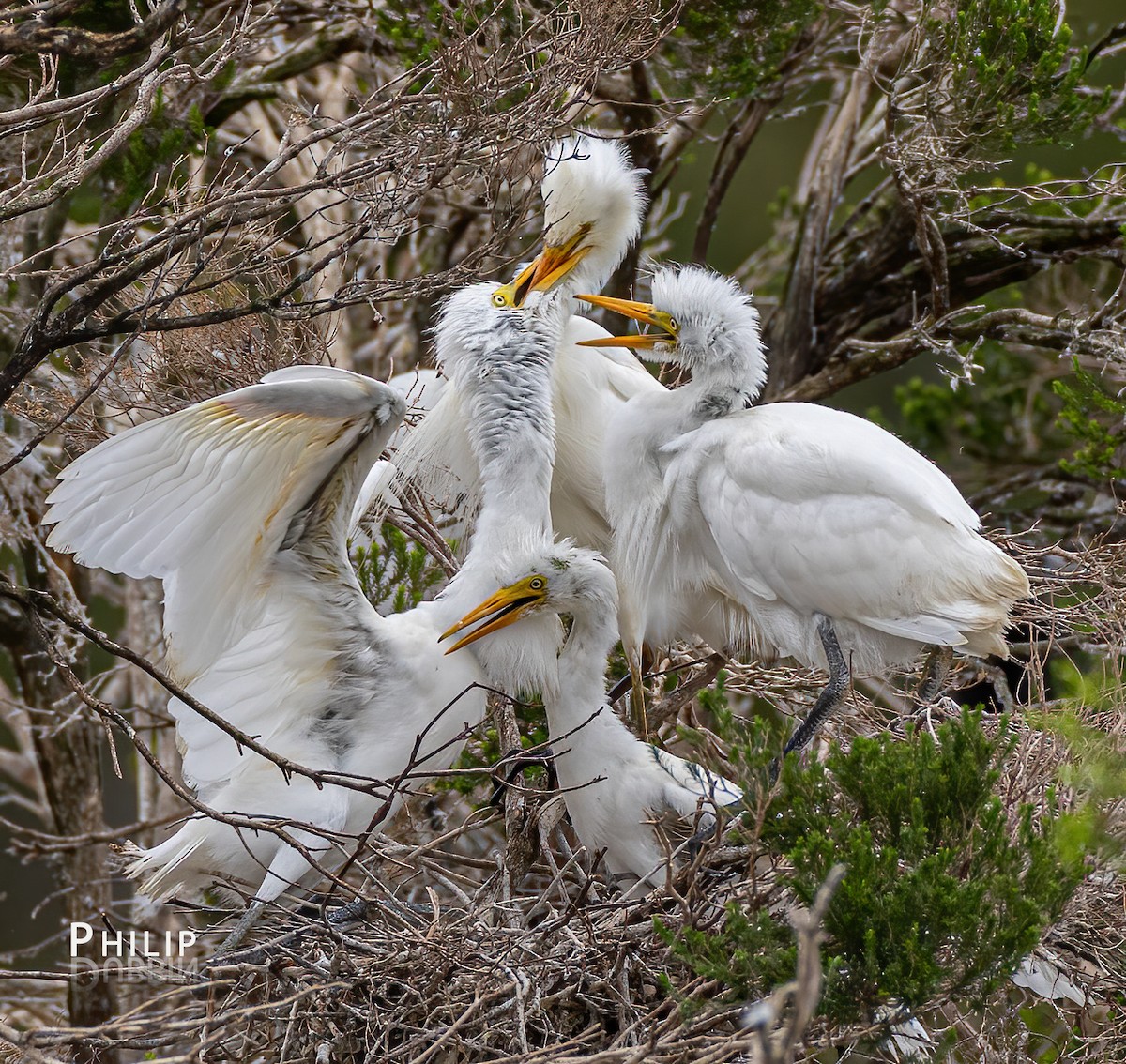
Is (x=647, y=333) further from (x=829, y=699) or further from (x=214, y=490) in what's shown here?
(x=214, y=490)

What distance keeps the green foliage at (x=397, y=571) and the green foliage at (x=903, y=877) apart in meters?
1.83

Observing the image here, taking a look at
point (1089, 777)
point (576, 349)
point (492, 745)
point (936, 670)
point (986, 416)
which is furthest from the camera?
point (986, 416)

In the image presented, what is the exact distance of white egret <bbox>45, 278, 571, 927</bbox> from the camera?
107 inches

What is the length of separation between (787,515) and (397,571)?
4.39 feet

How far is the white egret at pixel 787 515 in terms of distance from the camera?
3016 millimetres

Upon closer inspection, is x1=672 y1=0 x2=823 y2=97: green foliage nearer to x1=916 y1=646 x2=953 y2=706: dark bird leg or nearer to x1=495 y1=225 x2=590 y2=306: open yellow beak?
x1=495 y1=225 x2=590 y2=306: open yellow beak

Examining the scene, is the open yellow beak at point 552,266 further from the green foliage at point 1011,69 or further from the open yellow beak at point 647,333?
the green foliage at point 1011,69

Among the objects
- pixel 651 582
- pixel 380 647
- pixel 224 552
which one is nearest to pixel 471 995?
pixel 380 647

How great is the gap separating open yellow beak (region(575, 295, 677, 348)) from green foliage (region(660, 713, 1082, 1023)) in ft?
4.27

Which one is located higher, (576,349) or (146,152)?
(146,152)

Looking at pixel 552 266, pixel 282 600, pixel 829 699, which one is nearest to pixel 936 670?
pixel 829 699

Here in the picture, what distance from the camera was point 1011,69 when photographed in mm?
3670

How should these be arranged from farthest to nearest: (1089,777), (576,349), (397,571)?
(397,571) < (576,349) < (1089,777)

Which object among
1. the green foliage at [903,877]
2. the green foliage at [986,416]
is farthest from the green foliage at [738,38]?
the green foliage at [903,877]
